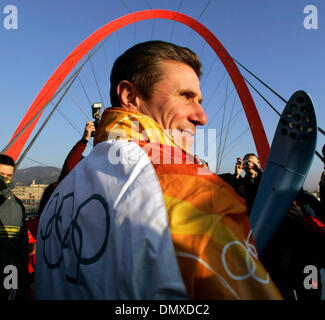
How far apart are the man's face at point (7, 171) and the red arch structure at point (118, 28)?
294 inches

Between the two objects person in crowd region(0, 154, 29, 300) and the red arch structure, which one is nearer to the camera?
person in crowd region(0, 154, 29, 300)

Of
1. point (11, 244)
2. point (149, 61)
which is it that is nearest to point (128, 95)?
point (149, 61)

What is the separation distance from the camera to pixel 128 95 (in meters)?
0.91

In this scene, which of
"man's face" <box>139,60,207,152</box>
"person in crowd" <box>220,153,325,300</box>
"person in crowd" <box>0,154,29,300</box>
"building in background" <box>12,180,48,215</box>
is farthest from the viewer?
"building in background" <box>12,180,48,215</box>

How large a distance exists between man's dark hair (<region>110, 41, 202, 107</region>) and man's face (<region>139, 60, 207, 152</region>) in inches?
0.8

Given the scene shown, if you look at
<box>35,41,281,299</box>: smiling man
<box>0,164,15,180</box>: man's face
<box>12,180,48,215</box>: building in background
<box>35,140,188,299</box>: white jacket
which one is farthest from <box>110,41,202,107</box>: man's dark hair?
<box>12,180,48,215</box>: building in background

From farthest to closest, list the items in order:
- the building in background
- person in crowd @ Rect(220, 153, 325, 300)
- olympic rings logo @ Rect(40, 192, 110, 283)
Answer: the building in background → person in crowd @ Rect(220, 153, 325, 300) → olympic rings logo @ Rect(40, 192, 110, 283)

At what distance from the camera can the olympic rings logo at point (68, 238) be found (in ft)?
1.78

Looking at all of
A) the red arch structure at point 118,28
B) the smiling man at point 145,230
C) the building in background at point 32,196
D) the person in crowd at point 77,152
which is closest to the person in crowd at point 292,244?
the smiling man at point 145,230

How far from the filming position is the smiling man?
0.44m

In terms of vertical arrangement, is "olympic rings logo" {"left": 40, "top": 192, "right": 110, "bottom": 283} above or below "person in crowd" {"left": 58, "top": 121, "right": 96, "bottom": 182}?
above

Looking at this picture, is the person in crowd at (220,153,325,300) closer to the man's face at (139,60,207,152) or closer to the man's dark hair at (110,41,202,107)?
the man's face at (139,60,207,152)

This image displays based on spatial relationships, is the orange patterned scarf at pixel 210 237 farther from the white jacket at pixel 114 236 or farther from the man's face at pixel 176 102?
the man's face at pixel 176 102

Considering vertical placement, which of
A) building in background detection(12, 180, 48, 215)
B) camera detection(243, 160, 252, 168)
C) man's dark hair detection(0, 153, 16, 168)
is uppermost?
man's dark hair detection(0, 153, 16, 168)
